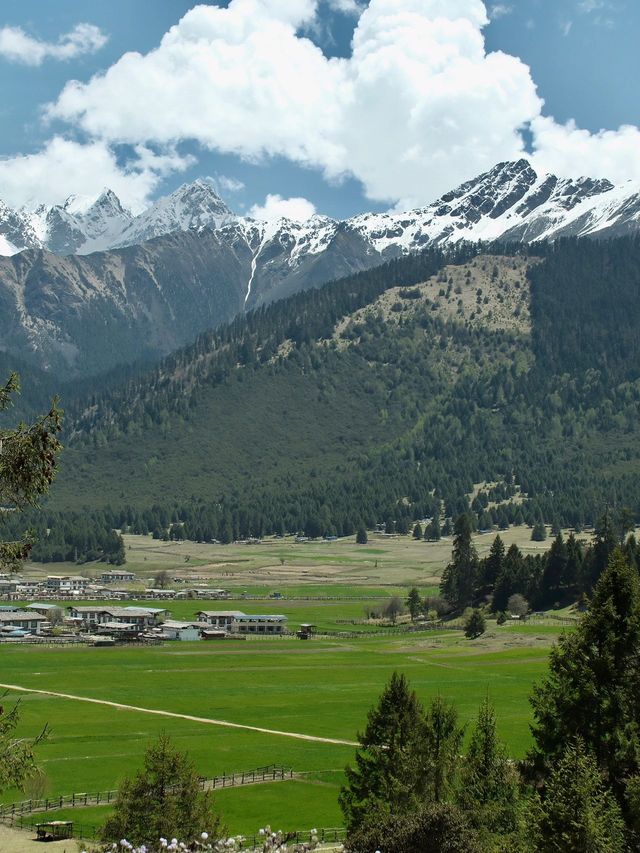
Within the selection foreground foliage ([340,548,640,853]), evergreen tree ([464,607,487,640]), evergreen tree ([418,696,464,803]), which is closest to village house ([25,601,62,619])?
evergreen tree ([464,607,487,640])

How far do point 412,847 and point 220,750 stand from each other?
42519 millimetres

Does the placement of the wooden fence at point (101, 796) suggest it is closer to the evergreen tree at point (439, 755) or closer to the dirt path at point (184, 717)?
the dirt path at point (184, 717)

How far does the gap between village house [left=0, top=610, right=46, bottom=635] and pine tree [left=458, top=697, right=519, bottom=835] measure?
389 feet

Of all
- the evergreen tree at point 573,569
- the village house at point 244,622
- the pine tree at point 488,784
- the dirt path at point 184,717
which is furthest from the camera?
the village house at point 244,622

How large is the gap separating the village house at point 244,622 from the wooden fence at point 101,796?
86.0m

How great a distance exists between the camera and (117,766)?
235ft

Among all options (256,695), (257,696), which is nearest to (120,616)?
(256,695)

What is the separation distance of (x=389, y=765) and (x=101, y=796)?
22.9m

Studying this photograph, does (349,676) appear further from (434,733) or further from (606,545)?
(434,733)

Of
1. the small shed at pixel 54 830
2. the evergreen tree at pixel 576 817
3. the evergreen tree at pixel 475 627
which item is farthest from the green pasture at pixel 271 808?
the evergreen tree at pixel 475 627

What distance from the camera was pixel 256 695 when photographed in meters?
101

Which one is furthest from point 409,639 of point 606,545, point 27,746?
point 27,746

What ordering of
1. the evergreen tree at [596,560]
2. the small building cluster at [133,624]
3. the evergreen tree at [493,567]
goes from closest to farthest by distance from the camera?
the evergreen tree at [596,560] → the small building cluster at [133,624] → the evergreen tree at [493,567]

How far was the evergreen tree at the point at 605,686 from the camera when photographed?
3938 centimetres
